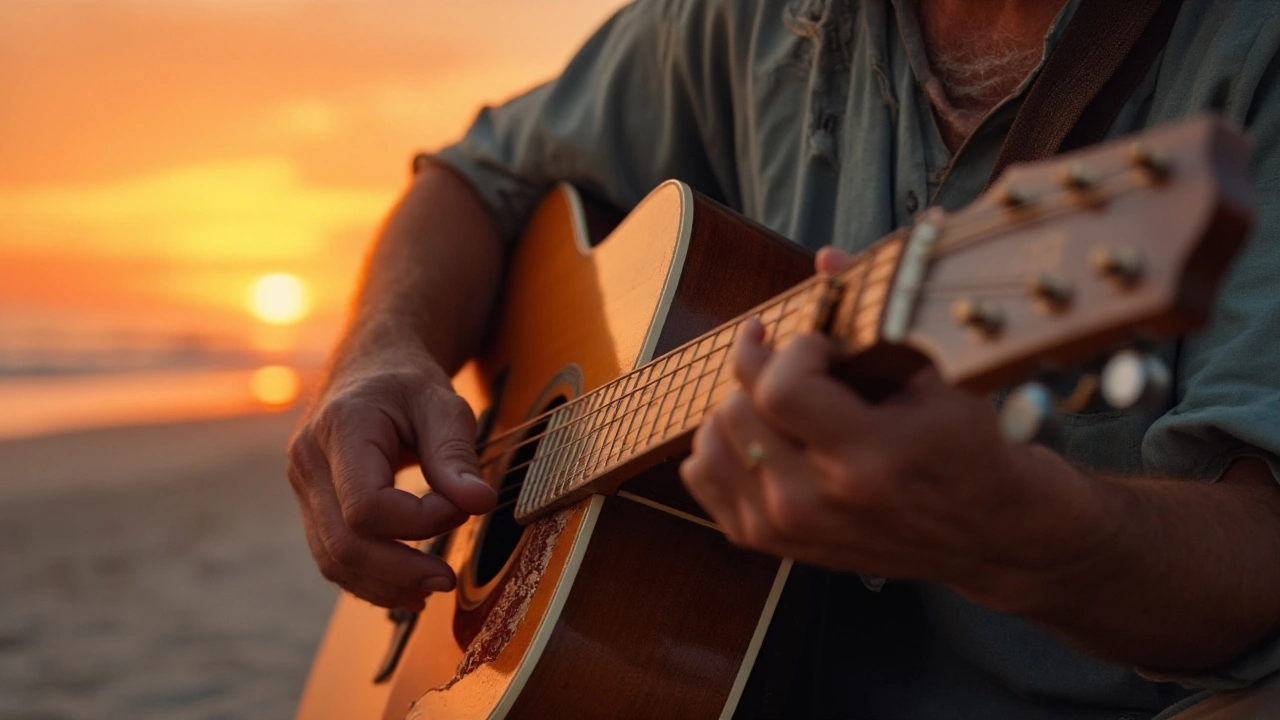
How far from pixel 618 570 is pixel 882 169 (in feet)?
2.40

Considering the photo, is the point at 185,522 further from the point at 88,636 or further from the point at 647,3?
the point at 647,3

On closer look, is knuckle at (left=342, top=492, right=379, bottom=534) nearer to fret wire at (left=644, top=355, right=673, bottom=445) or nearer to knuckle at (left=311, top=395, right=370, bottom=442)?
knuckle at (left=311, top=395, right=370, bottom=442)

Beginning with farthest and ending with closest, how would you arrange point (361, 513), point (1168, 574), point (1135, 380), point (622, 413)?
point (361, 513) → point (622, 413) → point (1168, 574) → point (1135, 380)

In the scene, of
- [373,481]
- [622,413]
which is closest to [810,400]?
[622,413]

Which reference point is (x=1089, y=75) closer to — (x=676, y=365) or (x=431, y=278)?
(x=676, y=365)

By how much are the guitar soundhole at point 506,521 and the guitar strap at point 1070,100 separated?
40 cm

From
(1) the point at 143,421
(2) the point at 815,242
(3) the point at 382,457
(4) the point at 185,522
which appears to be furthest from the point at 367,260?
(1) the point at 143,421

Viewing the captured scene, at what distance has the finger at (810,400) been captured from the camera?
2.66 feet

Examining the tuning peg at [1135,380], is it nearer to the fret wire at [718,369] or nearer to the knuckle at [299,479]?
the fret wire at [718,369]

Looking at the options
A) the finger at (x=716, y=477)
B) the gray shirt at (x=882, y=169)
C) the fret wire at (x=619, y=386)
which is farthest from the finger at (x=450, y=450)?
the finger at (x=716, y=477)

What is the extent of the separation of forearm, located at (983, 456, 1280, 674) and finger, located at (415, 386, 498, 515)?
0.76m

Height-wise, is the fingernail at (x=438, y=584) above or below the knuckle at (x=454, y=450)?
below

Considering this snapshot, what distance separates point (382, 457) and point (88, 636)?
2701 mm

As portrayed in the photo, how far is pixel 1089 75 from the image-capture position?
1.39 m
